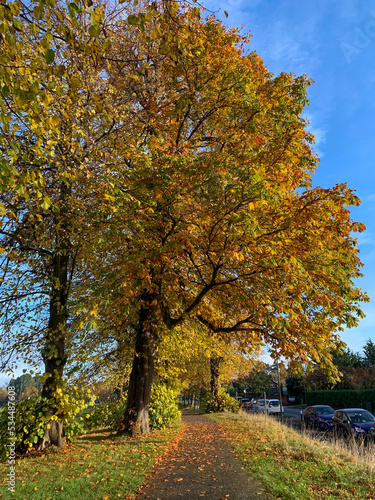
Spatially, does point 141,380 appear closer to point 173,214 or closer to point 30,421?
point 30,421

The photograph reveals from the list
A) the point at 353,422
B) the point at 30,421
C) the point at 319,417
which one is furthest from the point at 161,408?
the point at 319,417

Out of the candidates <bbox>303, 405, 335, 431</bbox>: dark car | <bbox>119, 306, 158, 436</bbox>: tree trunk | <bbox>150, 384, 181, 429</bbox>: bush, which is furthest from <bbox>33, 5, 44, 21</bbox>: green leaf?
<bbox>303, 405, 335, 431</bbox>: dark car

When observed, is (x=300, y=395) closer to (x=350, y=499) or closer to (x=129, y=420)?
(x=129, y=420)

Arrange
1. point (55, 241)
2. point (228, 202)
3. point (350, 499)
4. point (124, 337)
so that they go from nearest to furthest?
1. point (350, 499)
2. point (228, 202)
3. point (55, 241)
4. point (124, 337)

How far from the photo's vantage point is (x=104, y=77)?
33.2 feet

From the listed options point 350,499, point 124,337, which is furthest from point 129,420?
point 350,499

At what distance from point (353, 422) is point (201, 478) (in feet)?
37.5

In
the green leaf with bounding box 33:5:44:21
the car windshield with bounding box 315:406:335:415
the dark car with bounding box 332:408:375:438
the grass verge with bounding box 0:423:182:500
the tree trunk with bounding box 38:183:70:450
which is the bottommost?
the car windshield with bounding box 315:406:335:415

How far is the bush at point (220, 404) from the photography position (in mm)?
23922

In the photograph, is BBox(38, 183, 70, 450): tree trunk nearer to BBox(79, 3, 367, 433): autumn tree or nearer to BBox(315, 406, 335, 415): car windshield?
BBox(79, 3, 367, 433): autumn tree

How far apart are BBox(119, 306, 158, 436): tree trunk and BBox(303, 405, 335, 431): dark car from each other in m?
12.0

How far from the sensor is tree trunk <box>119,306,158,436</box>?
427 inches

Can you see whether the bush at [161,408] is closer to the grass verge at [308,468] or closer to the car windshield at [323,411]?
the grass verge at [308,468]

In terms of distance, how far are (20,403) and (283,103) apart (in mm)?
10625
